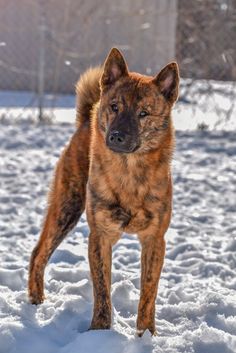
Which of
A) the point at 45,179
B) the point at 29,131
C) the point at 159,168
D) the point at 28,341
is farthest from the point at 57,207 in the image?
the point at 29,131

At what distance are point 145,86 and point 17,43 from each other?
10.9 metres

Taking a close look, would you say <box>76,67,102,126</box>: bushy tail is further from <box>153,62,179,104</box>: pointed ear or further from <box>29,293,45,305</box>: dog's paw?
<box>29,293,45,305</box>: dog's paw

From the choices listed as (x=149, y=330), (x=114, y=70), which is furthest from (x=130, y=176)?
(x=149, y=330)

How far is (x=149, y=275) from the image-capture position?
10.0ft

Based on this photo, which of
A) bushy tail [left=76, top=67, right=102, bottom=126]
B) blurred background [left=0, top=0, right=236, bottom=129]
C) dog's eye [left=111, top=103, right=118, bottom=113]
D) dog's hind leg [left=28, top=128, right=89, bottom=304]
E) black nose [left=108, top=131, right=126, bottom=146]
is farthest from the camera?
blurred background [left=0, top=0, right=236, bottom=129]

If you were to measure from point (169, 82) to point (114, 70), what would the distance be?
0.29 metres

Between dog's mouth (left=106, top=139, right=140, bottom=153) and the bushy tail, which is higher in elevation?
the bushy tail

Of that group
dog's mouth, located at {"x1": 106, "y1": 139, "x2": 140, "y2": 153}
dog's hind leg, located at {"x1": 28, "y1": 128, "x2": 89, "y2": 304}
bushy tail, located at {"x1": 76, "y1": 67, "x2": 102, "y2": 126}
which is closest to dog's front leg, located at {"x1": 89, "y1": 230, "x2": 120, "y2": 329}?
dog's mouth, located at {"x1": 106, "y1": 139, "x2": 140, "y2": 153}

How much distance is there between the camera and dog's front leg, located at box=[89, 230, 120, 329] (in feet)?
9.91

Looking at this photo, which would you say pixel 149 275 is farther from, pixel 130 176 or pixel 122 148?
pixel 122 148

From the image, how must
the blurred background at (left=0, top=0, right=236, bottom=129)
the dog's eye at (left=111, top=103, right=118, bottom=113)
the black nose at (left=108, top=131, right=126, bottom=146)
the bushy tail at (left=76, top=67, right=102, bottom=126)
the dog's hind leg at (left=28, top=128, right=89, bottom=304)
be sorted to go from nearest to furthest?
1. the black nose at (left=108, top=131, right=126, bottom=146)
2. the dog's eye at (left=111, top=103, right=118, bottom=113)
3. the dog's hind leg at (left=28, top=128, right=89, bottom=304)
4. the bushy tail at (left=76, top=67, right=102, bottom=126)
5. the blurred background at (left=0, top=0, right=236, bottom=129)

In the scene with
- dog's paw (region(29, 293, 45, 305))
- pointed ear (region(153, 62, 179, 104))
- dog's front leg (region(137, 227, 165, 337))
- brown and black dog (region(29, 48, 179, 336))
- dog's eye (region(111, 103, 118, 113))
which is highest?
pointed ear (region(153, 62, 179, 104))

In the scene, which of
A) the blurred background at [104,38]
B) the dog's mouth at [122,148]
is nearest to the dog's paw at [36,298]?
the dog's mouth at [122,148]

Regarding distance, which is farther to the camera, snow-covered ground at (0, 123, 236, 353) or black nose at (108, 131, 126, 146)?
black nose at (108, 131, 126, 146)
